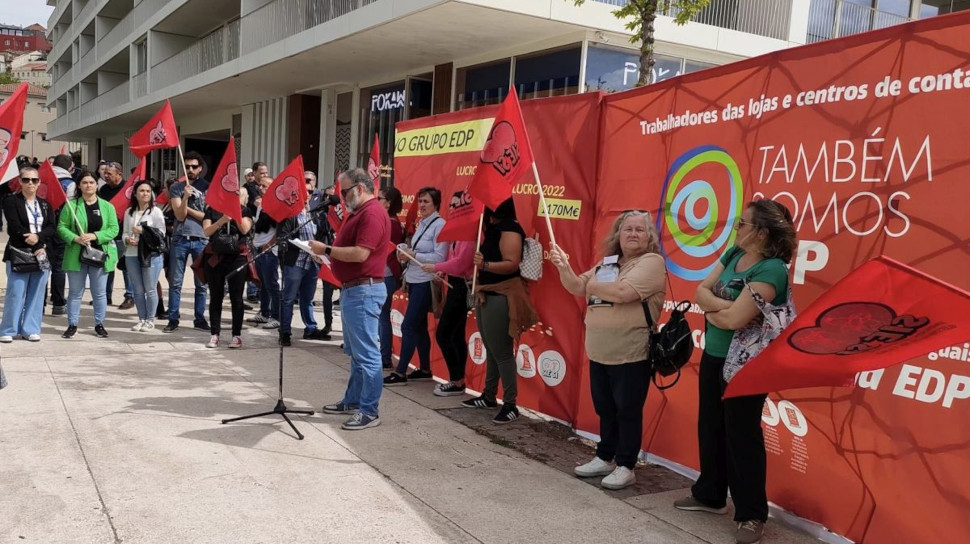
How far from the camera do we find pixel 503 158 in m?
5.32

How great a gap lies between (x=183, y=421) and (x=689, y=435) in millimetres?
3572

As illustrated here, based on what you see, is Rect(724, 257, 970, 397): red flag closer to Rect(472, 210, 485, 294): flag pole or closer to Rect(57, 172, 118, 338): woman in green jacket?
Rect(472, 210, 485, 294): flag pole

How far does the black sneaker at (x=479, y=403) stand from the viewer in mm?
6258

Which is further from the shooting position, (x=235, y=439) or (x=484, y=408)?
(x=484, y=408)

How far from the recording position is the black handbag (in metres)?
7.65

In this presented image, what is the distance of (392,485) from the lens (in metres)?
4.44

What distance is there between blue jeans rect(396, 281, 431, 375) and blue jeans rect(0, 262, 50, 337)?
13.3 ft

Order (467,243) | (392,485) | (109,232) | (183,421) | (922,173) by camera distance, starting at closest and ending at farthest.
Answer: (922,173) < (392,485) < (183,421) < (467,243) < (109,232)

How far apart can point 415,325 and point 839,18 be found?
1411cm

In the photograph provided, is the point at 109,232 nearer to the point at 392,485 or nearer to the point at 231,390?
the point at 231,390

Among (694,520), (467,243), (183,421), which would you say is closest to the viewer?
(694,520)

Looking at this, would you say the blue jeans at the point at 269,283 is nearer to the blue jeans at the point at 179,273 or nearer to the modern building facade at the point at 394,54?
the blue jeans at the point at 179,273

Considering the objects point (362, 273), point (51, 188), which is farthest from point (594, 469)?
point (51, 188)

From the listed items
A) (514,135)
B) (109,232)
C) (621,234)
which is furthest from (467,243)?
(109,232)
